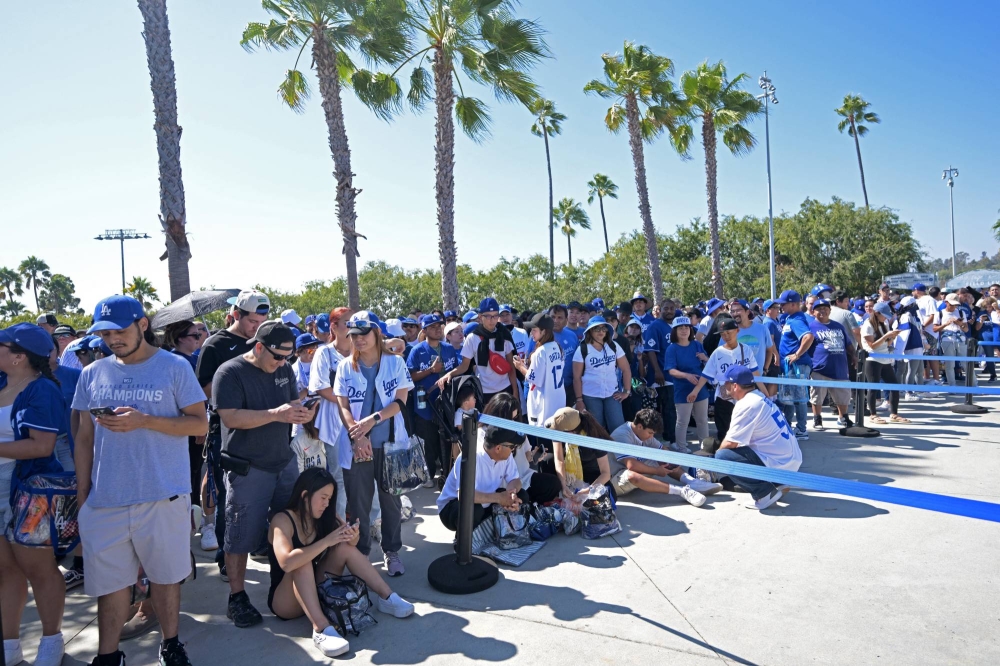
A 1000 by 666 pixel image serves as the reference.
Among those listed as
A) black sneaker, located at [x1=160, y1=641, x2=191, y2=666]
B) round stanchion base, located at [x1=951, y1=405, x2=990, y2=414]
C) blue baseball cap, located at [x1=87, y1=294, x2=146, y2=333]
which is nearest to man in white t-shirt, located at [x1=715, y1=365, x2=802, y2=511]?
black sneaker, located at [x1=160, y1=641, x2=191, y2=666]

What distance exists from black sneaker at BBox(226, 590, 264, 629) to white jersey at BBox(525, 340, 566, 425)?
3.12m

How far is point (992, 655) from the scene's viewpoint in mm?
3076

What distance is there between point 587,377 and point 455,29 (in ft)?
30.9

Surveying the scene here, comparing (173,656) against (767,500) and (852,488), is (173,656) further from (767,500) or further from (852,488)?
(767,500)

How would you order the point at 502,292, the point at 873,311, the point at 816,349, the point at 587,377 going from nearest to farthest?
the point at 587,377, the point at 816,349, the point at 873,311, the point at 502,292

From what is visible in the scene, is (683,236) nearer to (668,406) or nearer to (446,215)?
(446,215)

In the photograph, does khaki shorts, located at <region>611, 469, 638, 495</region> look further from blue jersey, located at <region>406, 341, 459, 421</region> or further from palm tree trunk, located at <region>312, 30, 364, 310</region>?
palm tree trunk, located at <region>312, 30, 364, 310</region>

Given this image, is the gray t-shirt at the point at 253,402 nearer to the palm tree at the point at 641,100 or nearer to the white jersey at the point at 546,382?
the white jersey at the point at 546,382

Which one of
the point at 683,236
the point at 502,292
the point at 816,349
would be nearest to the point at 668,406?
the point at 816,349

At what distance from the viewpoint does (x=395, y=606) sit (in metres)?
3.77

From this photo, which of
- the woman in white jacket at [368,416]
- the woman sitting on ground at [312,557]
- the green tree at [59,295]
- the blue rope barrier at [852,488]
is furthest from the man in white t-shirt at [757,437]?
the green tree at [59,295]

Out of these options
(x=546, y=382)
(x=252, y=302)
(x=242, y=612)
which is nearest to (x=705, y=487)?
(x=546, y=382)

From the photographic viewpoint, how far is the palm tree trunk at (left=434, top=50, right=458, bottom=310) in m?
13.2

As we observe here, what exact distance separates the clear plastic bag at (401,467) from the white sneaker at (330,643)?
3.37 feet
